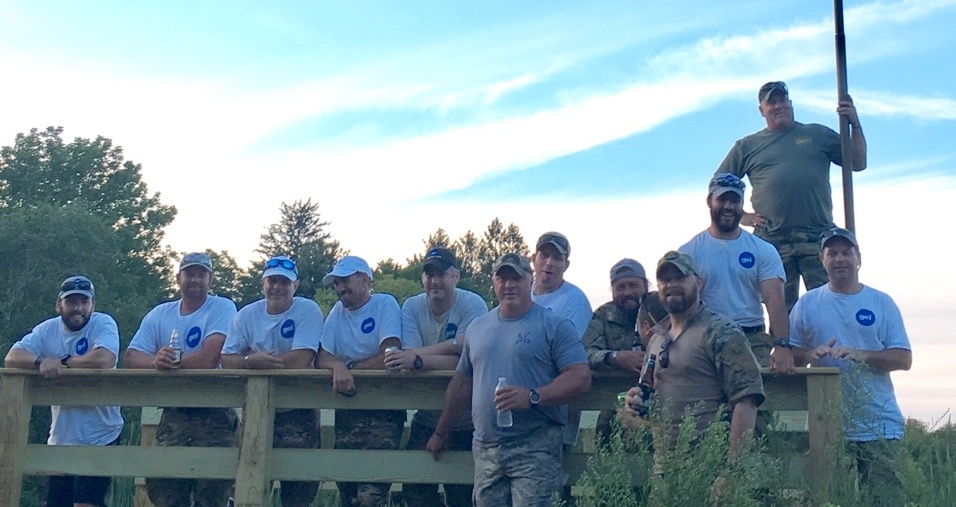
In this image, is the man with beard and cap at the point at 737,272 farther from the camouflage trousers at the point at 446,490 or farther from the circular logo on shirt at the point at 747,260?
the camouflage trousers at the point at 446,490

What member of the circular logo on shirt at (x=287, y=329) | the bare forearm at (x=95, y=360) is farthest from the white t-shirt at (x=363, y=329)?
the bare forearm at (x=95, y=360)

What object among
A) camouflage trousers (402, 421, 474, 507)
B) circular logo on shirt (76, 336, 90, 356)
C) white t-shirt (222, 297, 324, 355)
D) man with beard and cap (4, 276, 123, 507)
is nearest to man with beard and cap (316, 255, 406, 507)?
white t-shirt (222, 297, 324, 355)

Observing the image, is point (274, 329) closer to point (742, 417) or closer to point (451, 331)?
point (451, 331)

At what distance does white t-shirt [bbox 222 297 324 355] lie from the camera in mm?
6828

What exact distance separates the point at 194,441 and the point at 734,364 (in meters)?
3.62

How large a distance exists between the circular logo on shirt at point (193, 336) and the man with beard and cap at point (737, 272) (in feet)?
10.9

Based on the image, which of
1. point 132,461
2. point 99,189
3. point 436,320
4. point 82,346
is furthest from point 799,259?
point 99,189

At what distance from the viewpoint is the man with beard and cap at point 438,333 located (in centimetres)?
636

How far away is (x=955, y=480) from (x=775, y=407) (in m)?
1.03

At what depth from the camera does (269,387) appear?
621cm

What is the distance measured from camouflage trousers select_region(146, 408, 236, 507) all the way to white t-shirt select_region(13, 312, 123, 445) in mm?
624

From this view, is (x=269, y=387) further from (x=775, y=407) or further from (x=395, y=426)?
(x=775, y=407)

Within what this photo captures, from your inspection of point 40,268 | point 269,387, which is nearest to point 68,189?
point 40,268

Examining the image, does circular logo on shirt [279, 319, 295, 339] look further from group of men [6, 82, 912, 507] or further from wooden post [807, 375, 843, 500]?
wooden post [807, 375, 843, 500]
